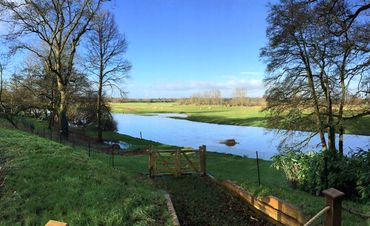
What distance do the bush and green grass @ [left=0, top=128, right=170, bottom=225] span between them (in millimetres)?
5406

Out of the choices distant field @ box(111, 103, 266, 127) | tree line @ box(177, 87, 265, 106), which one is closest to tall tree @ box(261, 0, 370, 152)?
distant field @ box(111, 103, 266, 127)

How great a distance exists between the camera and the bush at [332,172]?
9.55 meters

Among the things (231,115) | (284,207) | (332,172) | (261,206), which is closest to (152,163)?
(261,206)

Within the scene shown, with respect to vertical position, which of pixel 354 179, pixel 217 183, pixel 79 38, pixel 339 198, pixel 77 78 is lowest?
pixel 217 183

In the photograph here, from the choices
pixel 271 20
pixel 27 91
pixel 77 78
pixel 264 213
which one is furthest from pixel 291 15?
pixel 27 91

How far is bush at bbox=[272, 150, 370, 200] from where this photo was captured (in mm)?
9555

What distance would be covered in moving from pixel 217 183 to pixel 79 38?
21.8m

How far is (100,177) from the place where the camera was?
886 cm

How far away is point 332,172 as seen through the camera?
10.7 m

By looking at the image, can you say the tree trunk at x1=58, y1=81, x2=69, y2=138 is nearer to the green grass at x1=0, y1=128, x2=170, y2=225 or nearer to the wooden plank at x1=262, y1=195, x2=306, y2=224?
the green grass at x1=0, y1=128, x2=170, y2=225

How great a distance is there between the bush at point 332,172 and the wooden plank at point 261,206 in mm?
2179

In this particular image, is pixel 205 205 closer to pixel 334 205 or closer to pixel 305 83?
pixel 334 205

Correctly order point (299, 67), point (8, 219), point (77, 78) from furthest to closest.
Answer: point (77, 78), point (299, 67), point (8, 219)

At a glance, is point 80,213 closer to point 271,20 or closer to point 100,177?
point 100,177
